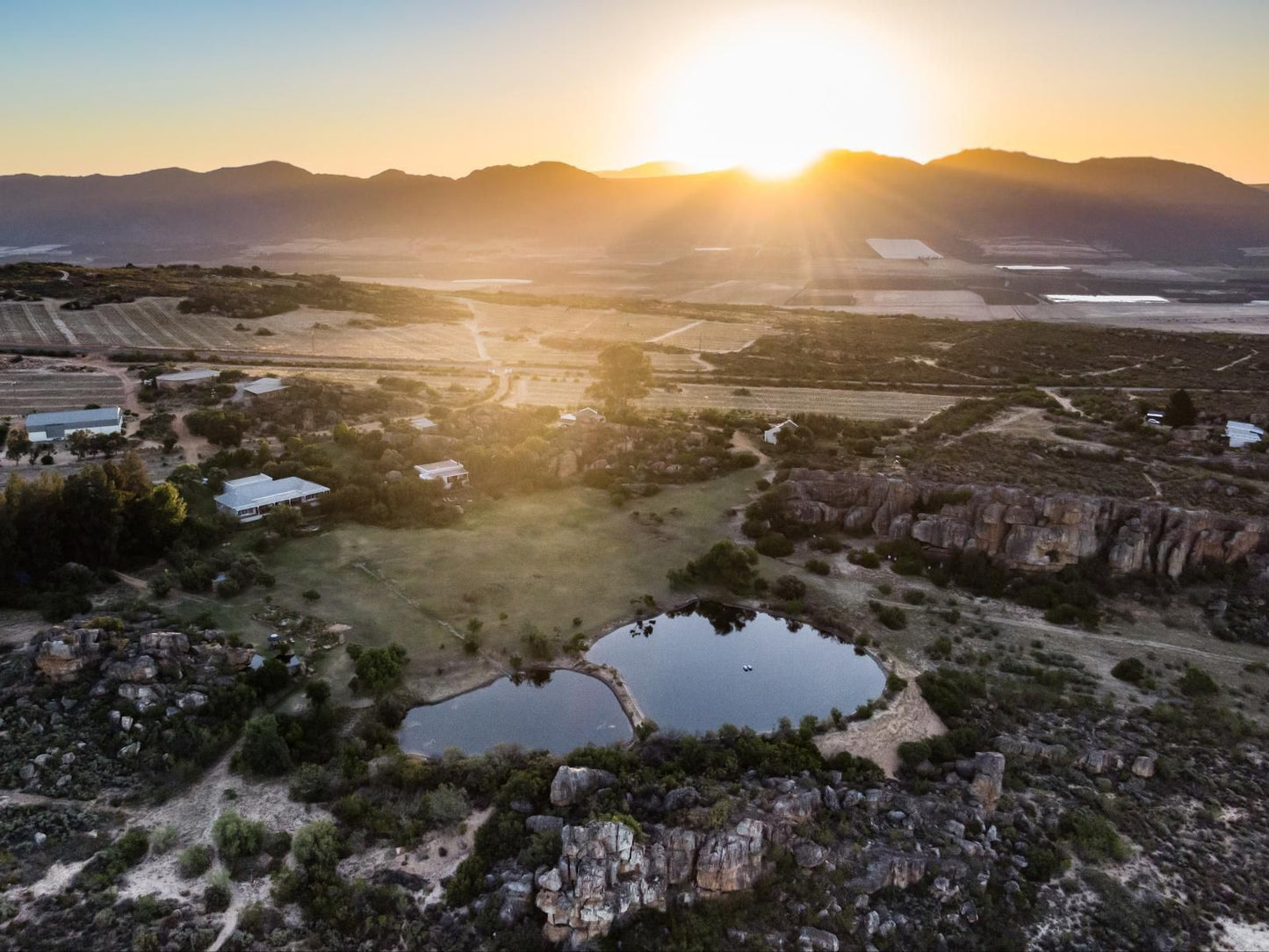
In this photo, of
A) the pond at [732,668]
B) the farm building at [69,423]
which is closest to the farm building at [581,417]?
the pond at [732,668]

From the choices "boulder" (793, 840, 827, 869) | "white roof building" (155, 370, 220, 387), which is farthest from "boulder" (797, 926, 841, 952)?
"white roof building" (155, 370, 220, 387)

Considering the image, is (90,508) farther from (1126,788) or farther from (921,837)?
(1126,788)

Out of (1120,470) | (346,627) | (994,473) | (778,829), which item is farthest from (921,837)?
(1120,470)

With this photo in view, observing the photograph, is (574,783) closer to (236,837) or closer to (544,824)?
(544,824)

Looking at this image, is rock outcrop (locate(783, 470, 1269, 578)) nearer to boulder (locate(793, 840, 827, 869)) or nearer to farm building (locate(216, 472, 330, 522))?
boulder (locate(793, 840, 827, 869))

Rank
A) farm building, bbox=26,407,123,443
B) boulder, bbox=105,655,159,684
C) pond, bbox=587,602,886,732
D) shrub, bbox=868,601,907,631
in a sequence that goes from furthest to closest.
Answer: farm building, bbox=26,407,123,443
shrub, bbox=868,601,907,631
pond, bbox=587,602,886,732
boulder, bbox=105,655,159,684

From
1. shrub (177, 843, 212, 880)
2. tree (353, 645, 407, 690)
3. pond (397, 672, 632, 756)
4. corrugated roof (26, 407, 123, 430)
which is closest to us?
shrub (177, 843, 212, 880)

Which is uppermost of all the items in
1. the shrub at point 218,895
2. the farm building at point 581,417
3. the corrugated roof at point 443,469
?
the farm building at point 581,417

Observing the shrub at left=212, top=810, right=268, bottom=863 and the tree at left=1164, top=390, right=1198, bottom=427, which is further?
the tree at left=1164, top=390, right=1198, bottom=427

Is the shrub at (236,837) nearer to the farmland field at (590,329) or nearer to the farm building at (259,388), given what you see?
the farm building at (259,388)
